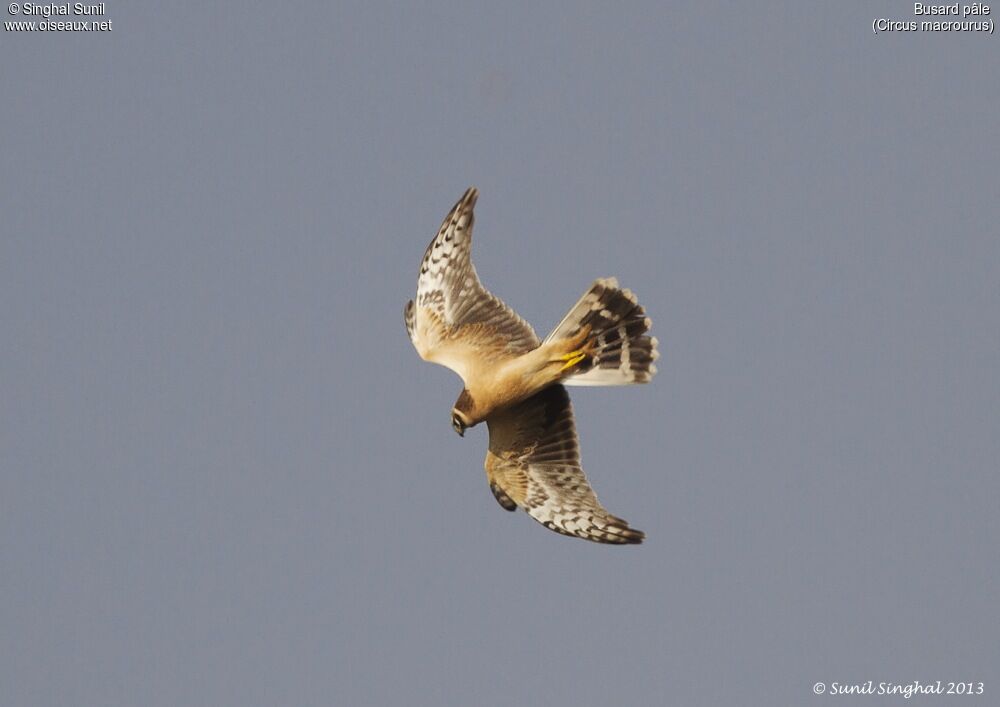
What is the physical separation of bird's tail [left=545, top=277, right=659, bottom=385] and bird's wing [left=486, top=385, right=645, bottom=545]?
2.27ft

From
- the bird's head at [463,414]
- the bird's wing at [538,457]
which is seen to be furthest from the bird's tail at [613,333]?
the bird's head at [463,414]

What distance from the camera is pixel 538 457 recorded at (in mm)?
14234

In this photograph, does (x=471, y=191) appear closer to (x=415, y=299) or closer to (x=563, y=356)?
(x=415, y=299)

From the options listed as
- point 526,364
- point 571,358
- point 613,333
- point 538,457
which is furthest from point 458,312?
point 613,333

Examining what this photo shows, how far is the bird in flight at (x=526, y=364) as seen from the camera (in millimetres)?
13461

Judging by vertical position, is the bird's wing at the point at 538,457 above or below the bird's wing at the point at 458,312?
below

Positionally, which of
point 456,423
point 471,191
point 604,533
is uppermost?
point 471,191

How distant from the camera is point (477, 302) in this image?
14.8 meters

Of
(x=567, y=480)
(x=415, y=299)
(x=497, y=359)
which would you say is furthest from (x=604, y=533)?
(x=415, y=299)

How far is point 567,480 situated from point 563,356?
3.79ft

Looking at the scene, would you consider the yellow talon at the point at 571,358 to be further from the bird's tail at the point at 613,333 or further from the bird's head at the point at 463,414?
the bird's head at the point at 463,414

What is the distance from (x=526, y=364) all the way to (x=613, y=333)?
0.73 meters

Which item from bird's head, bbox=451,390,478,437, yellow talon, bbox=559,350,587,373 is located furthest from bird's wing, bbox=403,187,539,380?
yellow talon, bbox=559,350,587,373

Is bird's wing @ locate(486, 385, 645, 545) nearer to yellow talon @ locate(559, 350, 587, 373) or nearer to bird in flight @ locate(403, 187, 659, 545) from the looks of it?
bird in flight @ locate(403, 187, 659, 545)
